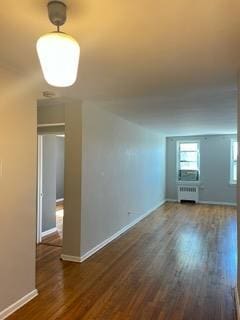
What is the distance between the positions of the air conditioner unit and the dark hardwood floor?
375 centimetres

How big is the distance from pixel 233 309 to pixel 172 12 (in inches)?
108

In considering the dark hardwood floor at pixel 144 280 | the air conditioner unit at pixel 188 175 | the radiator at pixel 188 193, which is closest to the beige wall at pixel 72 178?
the dark hardwood floor at pixel 144 280

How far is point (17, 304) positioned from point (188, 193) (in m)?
7.22

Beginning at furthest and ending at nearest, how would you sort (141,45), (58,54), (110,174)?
(110,174)
(141,45)
(58,54)

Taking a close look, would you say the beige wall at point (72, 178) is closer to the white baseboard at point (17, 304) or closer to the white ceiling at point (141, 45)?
the white ceiling at point (141, 45)

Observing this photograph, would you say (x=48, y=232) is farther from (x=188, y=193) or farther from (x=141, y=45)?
(x=188, y=193)

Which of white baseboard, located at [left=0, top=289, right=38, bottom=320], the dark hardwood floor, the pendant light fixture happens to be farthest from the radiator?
the pendant light fixture

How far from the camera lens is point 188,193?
29.6 feet

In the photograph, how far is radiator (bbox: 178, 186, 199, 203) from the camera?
8.94m

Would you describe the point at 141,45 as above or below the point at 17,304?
above

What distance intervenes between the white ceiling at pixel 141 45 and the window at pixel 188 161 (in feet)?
18.4

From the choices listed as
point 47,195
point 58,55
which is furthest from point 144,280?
point 58,55

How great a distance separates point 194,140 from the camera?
9.00 meters

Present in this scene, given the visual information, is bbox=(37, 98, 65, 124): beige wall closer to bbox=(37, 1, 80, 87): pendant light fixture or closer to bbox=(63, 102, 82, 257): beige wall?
bbox=(63, 102, 82, 257): beige wall
